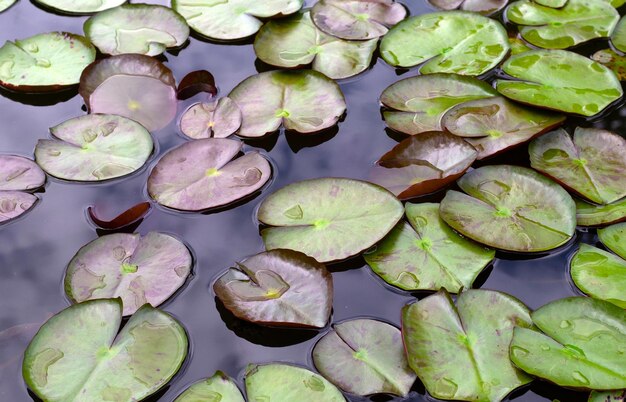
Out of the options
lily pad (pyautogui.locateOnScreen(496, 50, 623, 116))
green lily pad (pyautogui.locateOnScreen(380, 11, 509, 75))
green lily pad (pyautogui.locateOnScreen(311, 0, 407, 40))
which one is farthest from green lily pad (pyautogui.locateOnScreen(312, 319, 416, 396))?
green lily pad (pyautogui.locateOnScreen(311, 0, 407, 40))

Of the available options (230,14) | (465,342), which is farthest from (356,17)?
(465,342)

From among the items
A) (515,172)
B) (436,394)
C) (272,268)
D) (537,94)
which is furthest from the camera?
(537,94)

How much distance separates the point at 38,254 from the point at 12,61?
3.02ft

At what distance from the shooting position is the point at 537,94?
2221mm

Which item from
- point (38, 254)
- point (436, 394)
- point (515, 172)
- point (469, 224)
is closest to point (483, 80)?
point (515, 172)

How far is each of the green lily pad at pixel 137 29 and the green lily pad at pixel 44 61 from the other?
70mm

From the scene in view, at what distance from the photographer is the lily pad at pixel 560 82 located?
2.21m

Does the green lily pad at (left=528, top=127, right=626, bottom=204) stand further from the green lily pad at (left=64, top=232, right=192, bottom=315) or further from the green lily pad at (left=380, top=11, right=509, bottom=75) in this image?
the green lily pad at (left=64, top=232, right=192, bottom=315)

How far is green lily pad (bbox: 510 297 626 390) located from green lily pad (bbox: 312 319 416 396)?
0.93ft

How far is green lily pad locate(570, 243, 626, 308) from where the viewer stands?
173cm

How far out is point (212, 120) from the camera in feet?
7.21

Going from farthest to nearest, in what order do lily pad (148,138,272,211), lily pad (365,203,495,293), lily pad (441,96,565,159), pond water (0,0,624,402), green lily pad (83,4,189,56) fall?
green lily pad (83,4,189,56), lily pad (441,96,565,159), lily pad (148,138,272,211), lily pad (365,203,495,293), pond water (0,0,624,402)

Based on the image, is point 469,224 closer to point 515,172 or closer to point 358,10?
point 515,172

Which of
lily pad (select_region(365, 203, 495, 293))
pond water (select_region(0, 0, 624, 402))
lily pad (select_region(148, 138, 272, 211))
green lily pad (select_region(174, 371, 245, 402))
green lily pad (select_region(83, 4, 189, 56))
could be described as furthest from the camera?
green lily pad (select_region(83, 4, 189, 56))
